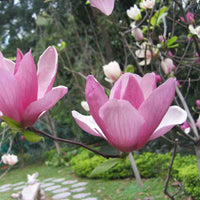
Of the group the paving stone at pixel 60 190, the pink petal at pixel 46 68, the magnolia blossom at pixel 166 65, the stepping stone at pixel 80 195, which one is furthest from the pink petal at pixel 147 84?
the paving stone at pixel 60 190

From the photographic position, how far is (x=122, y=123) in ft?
0.97

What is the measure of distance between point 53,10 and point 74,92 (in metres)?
2.51

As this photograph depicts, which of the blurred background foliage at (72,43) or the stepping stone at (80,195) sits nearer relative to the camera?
the stepping stone at (80,195)

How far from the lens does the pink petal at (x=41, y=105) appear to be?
32 centimetres

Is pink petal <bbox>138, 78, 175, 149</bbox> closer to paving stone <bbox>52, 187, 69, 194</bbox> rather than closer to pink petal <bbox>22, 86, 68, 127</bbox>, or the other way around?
pink petal <bbox>22, 86, 68, 127</bbox>

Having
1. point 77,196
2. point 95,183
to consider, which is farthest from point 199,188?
point 95,183

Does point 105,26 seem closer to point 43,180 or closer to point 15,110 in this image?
point 43,180

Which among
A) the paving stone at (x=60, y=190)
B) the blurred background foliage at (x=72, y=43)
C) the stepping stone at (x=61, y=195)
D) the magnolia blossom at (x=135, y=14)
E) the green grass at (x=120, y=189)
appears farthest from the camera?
the blurred background foliage at (x=72, y=43)

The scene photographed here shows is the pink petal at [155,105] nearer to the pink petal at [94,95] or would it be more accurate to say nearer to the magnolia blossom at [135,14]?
the pink petal at [94,95]

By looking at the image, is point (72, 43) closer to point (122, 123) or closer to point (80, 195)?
point (80, 195)

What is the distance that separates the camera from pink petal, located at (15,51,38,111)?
31 cm

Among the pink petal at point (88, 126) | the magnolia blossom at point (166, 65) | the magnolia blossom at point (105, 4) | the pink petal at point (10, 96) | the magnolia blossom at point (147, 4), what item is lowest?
the magnolia blossom at point (166, 65)

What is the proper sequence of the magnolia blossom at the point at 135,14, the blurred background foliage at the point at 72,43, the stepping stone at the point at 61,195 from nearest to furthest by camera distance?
1. the magnolia blossom at the point at 135,14
2. the stepping stone at the point at 61,195
3. the blurred background foliage at the point at 72,43

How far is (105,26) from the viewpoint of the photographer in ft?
22.9
